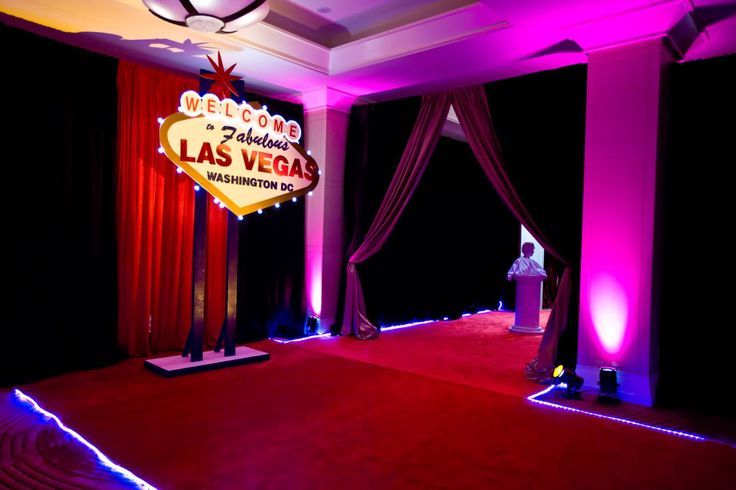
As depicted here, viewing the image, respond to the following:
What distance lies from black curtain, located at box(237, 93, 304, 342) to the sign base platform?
764 millimetres

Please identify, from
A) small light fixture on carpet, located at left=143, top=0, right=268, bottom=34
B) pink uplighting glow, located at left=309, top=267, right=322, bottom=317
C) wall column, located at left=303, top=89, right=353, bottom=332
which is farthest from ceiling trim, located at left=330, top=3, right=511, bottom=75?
pink uplighting glow, located at left=309, top=267, right=322, bottom=317

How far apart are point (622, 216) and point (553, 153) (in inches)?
31.4

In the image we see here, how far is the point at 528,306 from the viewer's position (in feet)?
20.8

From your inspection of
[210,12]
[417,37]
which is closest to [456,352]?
[417,37]

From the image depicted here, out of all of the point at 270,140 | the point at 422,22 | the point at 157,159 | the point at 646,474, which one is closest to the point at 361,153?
the point at 270,140

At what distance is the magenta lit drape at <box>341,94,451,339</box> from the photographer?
5332 mm

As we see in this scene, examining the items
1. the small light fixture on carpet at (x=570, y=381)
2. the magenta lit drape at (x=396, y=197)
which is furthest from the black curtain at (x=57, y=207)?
the small light fixture on carpet at (x=570, y=381)

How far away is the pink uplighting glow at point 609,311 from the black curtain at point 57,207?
3.86 metres

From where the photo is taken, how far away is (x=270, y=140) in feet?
15.1

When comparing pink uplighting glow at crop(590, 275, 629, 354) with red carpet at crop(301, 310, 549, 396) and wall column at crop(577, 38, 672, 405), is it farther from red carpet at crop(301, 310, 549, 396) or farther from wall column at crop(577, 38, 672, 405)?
red carpet at crop(301, 310, 549, 396)

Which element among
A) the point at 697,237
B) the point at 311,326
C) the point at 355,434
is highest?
the point at 697,237

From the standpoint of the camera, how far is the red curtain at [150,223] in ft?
14.5

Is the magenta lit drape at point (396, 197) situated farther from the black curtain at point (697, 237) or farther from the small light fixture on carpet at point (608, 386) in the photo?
the small light fixture on carpet at point (608, 386)

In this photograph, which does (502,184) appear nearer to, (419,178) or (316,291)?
(419,178)
